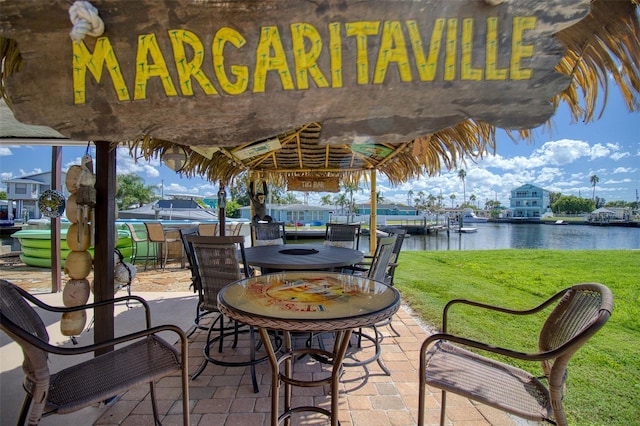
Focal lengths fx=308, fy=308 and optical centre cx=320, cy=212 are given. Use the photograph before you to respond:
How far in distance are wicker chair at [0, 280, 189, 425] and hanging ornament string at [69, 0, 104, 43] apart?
1282 mm

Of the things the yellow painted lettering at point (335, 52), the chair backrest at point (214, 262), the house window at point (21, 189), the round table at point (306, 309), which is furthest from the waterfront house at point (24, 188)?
the yellow painted lettering at point (335, 52)

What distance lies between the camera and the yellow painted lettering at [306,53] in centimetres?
157

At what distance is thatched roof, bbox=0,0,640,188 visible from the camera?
1510mm

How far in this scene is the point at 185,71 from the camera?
1.65m

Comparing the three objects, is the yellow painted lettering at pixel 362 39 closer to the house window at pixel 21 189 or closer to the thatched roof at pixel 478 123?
the thatched roof at pixel 478 123

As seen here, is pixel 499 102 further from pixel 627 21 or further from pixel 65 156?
pixel 65 156

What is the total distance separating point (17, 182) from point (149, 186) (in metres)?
23.9

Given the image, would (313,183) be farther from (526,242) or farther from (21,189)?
(21,189)

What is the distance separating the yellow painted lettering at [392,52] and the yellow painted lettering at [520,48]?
1.68 ft

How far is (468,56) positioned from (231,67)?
4.00ft

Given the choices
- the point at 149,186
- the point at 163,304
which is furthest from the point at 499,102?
the point at 149,186

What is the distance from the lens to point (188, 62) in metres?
1.64

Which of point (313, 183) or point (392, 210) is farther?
point (392, 210)

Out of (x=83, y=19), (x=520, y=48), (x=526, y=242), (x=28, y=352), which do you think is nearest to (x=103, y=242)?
(x=28, y=352)
